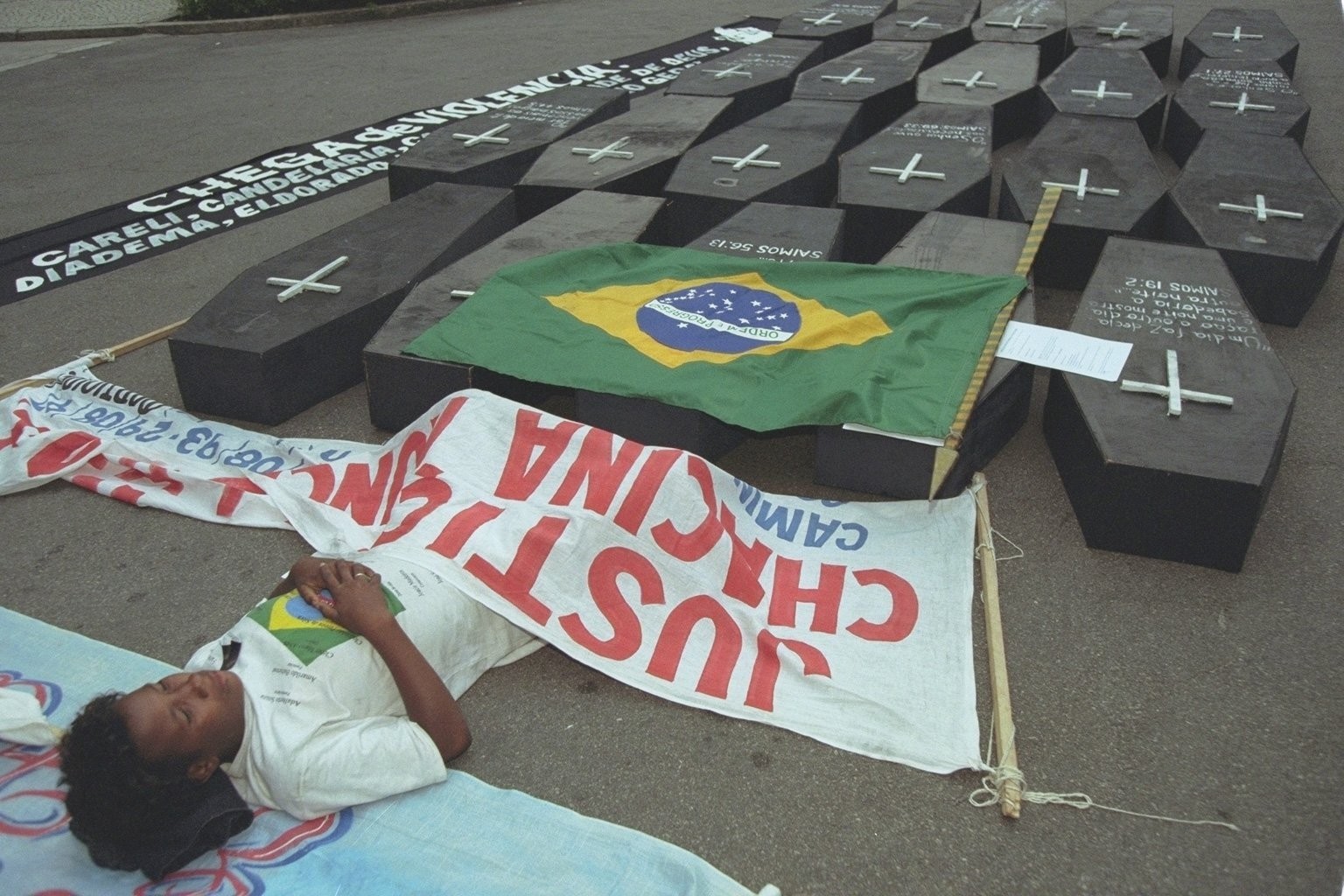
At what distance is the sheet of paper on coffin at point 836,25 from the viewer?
890 cm

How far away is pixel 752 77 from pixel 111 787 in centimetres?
646

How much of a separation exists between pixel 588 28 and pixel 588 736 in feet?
31.9

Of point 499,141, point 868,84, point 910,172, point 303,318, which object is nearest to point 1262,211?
point 910,172

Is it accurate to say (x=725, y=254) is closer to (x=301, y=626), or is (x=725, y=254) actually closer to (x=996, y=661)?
(x=996, y=661)

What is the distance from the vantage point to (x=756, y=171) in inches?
219

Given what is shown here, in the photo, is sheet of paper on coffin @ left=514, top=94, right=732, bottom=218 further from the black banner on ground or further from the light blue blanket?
the light blue blanket

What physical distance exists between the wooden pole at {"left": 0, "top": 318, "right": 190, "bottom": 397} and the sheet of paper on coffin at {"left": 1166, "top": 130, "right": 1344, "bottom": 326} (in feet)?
13.9

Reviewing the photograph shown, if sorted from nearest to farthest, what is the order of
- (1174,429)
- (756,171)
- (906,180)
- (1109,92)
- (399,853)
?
1. (399,853)
2. (1174,429)
3. (906,180)
4. (756,171)
5. (1109,92)

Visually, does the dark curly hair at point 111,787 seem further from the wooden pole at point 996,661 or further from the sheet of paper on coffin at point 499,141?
the sheet of paper on coffin at point 499,141

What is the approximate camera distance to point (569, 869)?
2.26m

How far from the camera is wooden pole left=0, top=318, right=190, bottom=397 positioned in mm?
4172

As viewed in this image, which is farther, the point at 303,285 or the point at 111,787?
the point at 303,285

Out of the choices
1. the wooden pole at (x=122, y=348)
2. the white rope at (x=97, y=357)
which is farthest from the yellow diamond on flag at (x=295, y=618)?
the white rope at (x=97, y=357)

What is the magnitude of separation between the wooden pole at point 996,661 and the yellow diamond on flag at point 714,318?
72 cm
